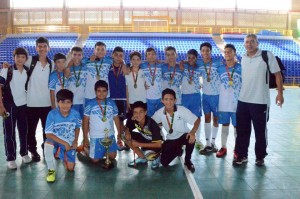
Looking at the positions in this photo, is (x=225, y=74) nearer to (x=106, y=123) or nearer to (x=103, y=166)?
(x=106, y=123)

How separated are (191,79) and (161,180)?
5.77 feet

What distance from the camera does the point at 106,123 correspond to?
13.0ft

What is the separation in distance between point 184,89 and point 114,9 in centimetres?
2141

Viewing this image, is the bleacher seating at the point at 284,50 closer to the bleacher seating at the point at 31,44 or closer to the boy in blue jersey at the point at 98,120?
the bleacher seating at the point at 31,44

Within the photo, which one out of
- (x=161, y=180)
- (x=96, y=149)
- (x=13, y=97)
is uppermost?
(x=13, y=97)

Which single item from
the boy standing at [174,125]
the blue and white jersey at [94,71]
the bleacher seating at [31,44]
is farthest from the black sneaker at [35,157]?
the bleacher seating at [31,44]

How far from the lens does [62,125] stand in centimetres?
360

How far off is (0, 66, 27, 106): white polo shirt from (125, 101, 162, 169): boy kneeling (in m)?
1.36

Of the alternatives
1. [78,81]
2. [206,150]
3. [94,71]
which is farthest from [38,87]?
[206,150]

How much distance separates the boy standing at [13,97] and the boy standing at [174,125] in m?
1.74

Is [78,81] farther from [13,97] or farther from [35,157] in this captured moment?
[35,157]

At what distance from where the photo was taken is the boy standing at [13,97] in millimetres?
3695

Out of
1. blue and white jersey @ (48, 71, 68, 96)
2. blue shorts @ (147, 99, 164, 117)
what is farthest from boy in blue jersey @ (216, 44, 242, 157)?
blue and white jersey @ (48, 71, 68, 96)

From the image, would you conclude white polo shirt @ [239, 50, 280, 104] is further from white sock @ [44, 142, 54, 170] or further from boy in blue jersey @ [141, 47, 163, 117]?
white sock @ [44, 142, 54, 170]
